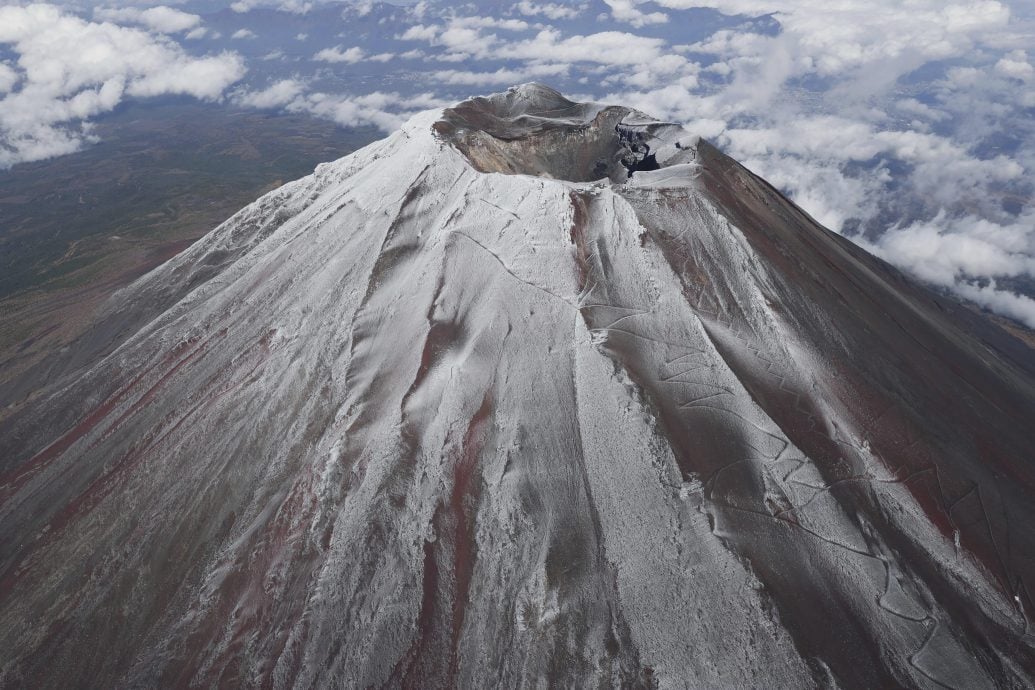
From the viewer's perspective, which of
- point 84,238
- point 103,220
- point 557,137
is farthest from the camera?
point 103,220

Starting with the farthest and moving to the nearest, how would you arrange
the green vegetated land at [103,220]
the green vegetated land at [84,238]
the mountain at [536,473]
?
the green vegetated land at [103,220] → the green vegetated land at [84,238] → the mountain at [536,473]

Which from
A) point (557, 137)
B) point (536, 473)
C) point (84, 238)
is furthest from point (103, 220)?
point (536, 473)

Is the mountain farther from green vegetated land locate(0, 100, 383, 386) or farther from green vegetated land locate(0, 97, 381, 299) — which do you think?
green vegetated land locate(0, 97, 381, 299)

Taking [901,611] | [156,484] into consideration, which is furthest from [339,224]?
[901,611]

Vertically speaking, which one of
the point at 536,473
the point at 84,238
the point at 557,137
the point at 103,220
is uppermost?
the point at 557,137

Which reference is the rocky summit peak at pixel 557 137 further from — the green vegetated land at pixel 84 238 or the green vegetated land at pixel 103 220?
the green vegetated land at pixel 103 220

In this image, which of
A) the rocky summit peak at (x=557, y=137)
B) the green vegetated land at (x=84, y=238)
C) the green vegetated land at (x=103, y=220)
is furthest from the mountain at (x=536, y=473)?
the green vegetated land at (x=103, y=220)

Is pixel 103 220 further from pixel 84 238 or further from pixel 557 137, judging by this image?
pixel 557 137

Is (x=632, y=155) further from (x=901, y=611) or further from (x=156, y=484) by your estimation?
(x=156, y=484)

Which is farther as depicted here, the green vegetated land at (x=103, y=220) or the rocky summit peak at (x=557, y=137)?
the green vegetated land at (x=103, y=220)
